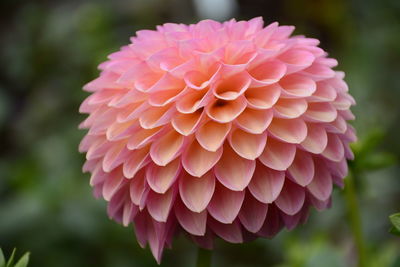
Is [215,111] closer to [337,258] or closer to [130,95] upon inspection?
[130,95]

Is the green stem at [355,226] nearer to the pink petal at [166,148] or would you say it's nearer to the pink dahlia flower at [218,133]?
the pink dahlia flower at [218,133]

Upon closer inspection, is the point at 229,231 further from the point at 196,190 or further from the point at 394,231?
the point at 394,231

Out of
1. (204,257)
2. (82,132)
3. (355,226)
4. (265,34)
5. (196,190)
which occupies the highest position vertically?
(265,34)

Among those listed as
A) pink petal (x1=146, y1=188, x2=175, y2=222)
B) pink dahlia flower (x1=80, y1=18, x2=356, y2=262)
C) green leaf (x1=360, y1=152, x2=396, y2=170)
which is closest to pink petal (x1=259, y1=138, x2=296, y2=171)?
pink dahlia flower (x1=80, y1=18, x2=356, y2=262)

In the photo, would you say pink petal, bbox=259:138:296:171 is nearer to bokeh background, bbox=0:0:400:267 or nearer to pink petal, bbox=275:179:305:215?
pink petal, bbox=275:179:305:215

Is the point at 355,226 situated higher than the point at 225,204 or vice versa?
the point at 225,204

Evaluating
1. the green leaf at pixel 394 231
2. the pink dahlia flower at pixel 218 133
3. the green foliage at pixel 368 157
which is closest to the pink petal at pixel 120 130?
the pink dahlia flower at pixel 218 133

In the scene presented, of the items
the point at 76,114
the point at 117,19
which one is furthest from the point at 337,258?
the point at 117,19

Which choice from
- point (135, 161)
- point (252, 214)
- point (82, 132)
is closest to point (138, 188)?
point (135, 161)
